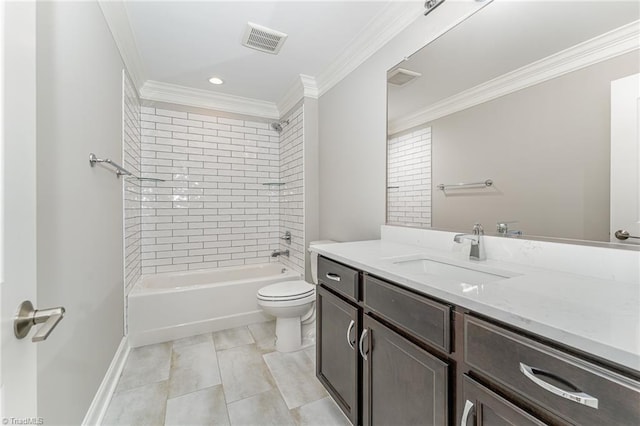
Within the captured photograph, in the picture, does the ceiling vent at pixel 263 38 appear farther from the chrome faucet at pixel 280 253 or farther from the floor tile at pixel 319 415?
the floor tile at pixel 319 415

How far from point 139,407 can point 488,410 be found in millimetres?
1826

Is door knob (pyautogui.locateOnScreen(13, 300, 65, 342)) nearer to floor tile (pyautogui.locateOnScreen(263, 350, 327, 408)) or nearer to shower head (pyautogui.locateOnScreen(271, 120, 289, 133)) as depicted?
floor tile (pyautogui.locateOnScreen(263, 350, 327, 408))

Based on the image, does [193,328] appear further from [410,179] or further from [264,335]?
[410,179]

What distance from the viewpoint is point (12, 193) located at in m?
0.49

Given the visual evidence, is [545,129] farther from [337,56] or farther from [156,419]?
[156,419]

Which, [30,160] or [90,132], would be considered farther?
[90,132]

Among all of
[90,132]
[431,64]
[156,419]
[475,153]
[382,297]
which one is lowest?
[156,419]

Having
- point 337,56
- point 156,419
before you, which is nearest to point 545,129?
point 337,56

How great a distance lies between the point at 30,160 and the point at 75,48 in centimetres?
113

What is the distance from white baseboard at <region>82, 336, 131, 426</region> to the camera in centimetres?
140

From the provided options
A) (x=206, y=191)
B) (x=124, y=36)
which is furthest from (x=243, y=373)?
(x=124, y=36)

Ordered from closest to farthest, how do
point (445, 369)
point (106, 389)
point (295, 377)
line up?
point (445, 369)
point (106, 389)
point (295, 377)

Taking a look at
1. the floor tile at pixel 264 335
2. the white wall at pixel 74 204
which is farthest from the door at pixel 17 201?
the floor tile at pixel 264 335

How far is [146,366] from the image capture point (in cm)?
200
